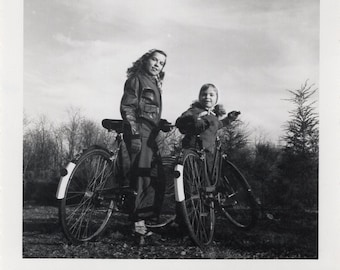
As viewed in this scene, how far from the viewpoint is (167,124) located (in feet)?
11.6

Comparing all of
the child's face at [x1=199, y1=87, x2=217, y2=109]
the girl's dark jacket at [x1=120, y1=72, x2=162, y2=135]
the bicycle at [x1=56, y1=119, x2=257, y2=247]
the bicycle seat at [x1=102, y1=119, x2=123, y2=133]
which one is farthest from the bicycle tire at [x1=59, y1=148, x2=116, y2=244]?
the child's face at [x1=199, y1=87, x2=217, y2=109]

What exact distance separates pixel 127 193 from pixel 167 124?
513 mm

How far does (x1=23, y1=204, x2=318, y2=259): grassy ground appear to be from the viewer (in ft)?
11.4

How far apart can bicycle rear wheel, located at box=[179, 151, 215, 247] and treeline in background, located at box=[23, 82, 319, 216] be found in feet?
0.50

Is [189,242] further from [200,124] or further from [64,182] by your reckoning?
[64,182]

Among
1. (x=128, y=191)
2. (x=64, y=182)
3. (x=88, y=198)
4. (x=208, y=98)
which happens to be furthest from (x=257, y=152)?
(x=64, y=182)

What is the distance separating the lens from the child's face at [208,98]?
3510 millimetres

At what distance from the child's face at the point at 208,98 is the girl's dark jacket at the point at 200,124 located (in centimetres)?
3

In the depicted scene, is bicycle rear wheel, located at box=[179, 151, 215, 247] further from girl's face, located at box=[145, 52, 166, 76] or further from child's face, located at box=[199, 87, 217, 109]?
girl's face, located at box=[145, 52, 166, 76]

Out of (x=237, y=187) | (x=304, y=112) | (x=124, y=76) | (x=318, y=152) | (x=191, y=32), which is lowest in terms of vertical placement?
(x=237, y=187)

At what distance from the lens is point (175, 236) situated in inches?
138

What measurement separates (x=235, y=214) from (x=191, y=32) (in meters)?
1.20
